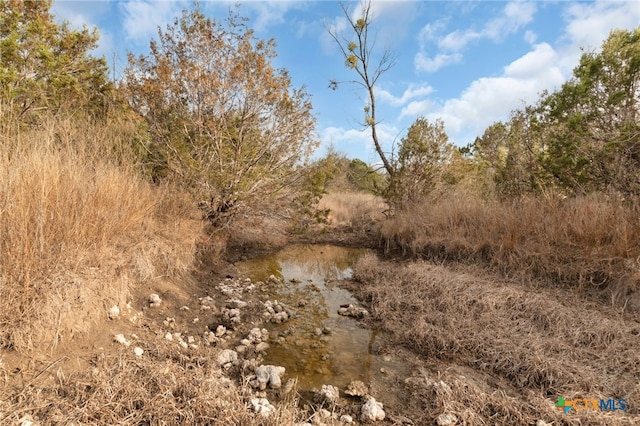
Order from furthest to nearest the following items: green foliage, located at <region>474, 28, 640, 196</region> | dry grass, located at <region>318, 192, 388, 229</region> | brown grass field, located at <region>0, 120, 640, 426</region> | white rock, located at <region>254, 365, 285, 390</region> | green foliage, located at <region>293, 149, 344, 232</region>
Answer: dry grass, located at <region>318, 192, 388, 229</region>, green foliage, located at <region>293, 149, 344, 232</region>, green foliage, located at <region>474, 28, 640, 196</region>, white rock, located at <region>254, 365, 285, 390</region>, brown grass field, located at <region>0, 120, 640, 426</region>

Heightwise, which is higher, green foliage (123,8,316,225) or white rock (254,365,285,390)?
green foliage (123,8,316,225)

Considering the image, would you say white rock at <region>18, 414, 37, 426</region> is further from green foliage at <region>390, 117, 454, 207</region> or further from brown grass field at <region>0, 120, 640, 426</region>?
green foliage at <region>390, 117, 454, 207</region>

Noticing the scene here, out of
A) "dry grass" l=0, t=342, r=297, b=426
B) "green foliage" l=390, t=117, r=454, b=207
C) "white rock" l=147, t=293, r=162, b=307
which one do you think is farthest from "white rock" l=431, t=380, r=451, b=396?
"green foliage" l=390, t=117, r=454, b=207

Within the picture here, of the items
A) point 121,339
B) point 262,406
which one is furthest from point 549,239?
point 121,339

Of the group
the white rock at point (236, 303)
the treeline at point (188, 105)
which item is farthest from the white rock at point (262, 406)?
the treeline at point (188, 105)

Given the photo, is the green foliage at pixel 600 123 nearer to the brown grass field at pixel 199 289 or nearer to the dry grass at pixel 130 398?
the brown grass field at pixel 199 289

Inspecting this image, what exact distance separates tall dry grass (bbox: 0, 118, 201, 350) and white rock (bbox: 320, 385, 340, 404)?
225cm

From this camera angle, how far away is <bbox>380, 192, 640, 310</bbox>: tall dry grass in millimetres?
4543

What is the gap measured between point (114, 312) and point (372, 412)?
9.12 ft

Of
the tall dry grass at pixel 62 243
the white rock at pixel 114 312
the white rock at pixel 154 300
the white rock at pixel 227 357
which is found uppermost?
the tall dry grass at pixel 62 243

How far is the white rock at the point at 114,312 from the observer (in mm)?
3178

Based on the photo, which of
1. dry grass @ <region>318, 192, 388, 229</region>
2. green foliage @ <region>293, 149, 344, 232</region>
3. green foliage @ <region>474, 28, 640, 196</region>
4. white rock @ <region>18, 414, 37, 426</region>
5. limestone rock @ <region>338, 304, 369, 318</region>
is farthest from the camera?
dry grass @ <region>318, 192, 388, 229</region>

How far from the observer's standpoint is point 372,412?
250 cm

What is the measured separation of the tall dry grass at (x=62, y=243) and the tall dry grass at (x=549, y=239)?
590 centimetres
